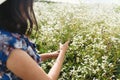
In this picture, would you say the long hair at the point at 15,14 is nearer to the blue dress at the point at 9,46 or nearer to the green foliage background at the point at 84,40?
the blue dress at the point at 9,46

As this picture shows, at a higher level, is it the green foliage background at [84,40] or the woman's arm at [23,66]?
the woman's arm at [23,66]

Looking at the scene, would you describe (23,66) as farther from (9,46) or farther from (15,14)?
(15,14)

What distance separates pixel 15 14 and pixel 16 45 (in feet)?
0.49

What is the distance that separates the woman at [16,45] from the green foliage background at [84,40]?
2.28 m

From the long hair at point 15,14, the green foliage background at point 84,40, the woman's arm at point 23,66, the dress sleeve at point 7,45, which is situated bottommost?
the green foliage background at point 84,40

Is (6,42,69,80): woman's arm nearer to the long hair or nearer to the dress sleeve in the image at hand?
the dress sleeve

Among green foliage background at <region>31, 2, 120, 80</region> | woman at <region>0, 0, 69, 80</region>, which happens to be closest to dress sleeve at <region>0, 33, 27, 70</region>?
woman at <region>0, 0, 69, 80</region>

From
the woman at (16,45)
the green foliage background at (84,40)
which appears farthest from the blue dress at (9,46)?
the green foliage background at (84,40)

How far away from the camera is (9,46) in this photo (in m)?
1.80

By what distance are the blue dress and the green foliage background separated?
2271 mm

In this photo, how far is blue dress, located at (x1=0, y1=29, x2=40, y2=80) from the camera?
1.79 m

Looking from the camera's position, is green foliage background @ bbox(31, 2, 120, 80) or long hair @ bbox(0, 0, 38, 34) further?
green foliage background @ bbox(31, 2, 120, 80)

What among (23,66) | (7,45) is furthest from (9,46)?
(23,66)

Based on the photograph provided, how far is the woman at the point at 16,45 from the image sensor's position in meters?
1.77
